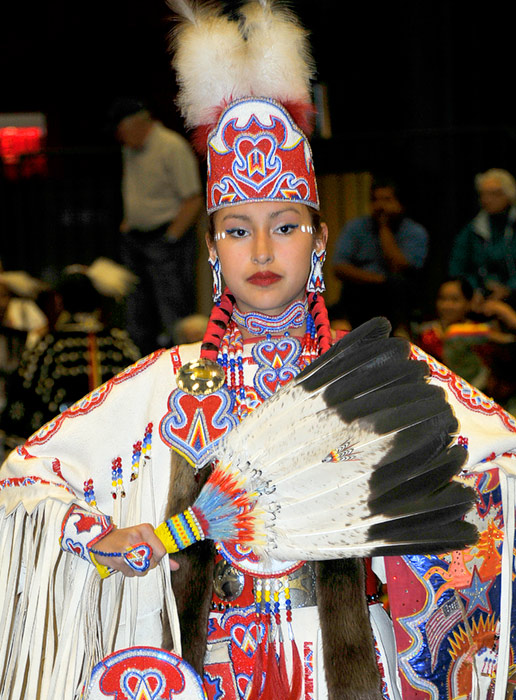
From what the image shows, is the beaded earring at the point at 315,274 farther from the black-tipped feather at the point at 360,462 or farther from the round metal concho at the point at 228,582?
the round metal concho at the point at 228,582

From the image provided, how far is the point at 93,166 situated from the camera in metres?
6.31

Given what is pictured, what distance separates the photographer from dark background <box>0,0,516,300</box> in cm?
583

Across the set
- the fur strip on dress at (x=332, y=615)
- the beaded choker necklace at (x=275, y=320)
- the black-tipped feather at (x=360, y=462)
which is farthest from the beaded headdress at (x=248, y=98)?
the fur strip on dress at (x=332, y=615)

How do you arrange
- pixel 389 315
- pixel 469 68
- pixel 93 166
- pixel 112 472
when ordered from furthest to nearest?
pixel 469 68
pixel 93 166
pixel 389 315
pixel 112 472

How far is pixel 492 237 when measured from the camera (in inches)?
203

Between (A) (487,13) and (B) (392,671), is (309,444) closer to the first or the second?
(B) (392,671)

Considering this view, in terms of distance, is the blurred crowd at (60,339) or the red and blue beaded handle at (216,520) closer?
the red and blue beaded handle at (216,520)

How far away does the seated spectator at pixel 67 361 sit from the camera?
15.8 ft

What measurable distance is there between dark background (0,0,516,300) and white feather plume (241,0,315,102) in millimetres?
3489

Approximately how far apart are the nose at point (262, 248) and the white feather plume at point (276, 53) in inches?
12.1

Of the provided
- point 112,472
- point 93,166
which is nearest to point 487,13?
point 93,166

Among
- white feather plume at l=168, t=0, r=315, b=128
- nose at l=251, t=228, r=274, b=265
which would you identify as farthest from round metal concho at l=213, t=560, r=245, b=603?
white feather plume at l=168, t=0, r=315, b=128

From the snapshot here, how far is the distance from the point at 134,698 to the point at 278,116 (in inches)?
46.3

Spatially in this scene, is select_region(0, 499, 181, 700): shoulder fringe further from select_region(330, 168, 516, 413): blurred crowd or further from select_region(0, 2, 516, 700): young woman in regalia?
select_region(330, 168, 516, 413): blurred crowd
